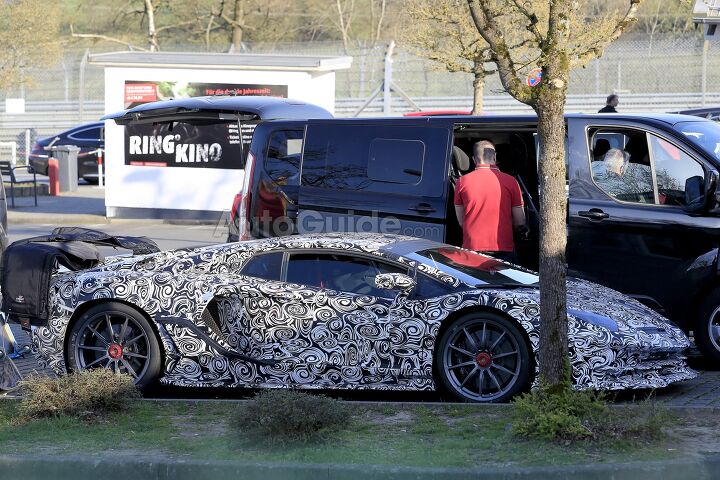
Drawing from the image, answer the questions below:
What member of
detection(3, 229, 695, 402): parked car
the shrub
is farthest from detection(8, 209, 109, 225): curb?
the shrub

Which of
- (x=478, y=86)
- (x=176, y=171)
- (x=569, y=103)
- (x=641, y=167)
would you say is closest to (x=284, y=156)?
(x=641, y=167)

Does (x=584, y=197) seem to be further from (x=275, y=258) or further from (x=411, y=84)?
(x=411, y=84)

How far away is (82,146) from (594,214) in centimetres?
2174

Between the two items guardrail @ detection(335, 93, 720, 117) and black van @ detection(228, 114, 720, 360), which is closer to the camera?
black van @ detection(228, 114, 720, 360)

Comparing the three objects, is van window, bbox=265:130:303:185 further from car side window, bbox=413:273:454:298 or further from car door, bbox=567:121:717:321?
car side window, bbox=413:273:454:298

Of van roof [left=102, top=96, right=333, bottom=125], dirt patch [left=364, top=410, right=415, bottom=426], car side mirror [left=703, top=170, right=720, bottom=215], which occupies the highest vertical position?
van roof [left=102, top=96, right=333, bottom=125]

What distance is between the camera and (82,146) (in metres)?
28.8

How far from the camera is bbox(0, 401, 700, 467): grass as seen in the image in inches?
232

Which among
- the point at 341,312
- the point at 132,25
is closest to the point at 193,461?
the point at 341,312

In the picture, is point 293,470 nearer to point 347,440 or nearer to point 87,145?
point 347,440

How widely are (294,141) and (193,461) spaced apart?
523cm

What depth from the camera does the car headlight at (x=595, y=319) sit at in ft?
24.8

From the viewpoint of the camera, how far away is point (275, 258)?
823cm

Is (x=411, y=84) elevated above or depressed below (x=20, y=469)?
above
